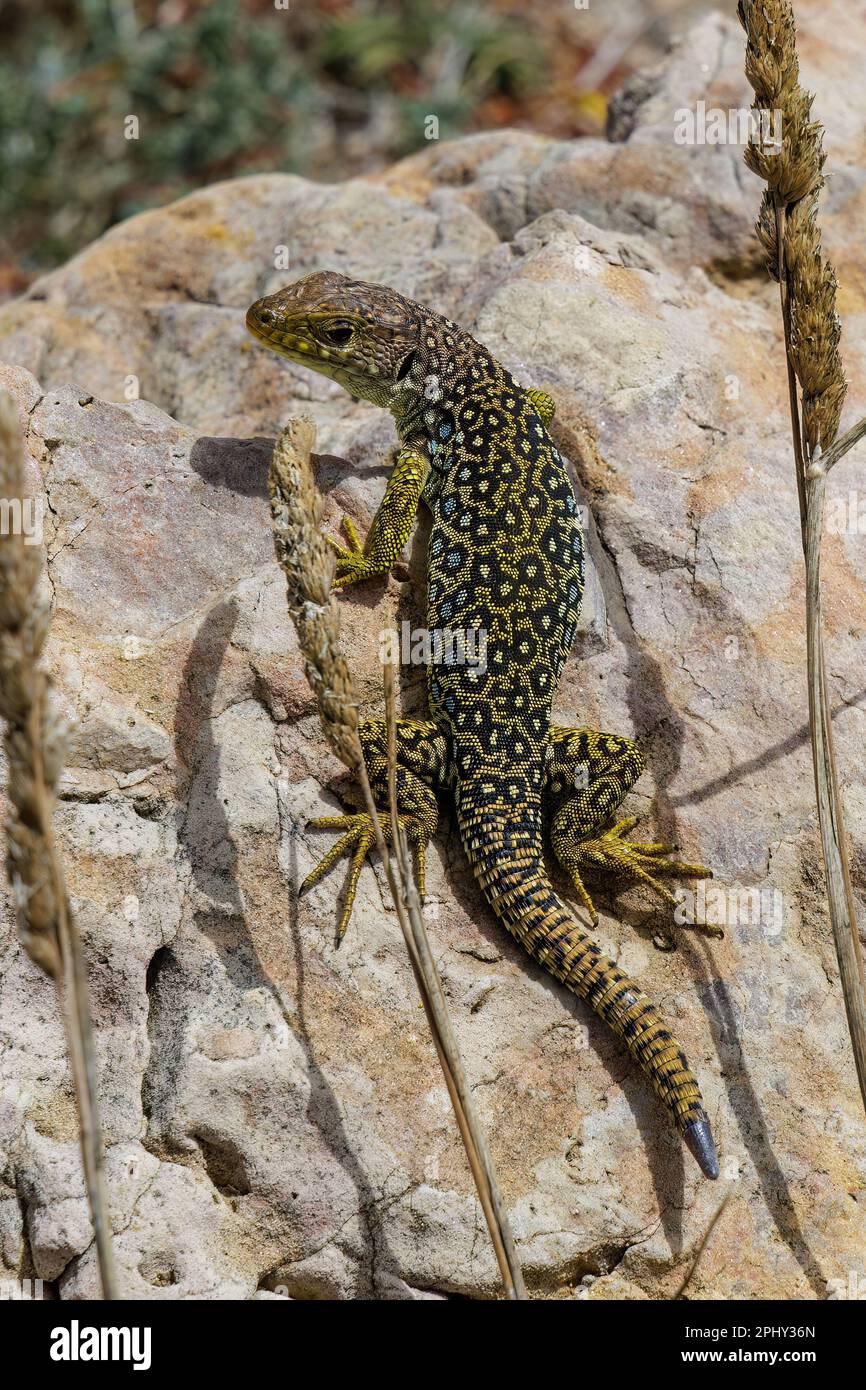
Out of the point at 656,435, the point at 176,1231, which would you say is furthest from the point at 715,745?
the point at 176,1231

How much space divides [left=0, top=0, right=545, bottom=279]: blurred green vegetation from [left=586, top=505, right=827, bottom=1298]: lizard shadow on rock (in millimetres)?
8200

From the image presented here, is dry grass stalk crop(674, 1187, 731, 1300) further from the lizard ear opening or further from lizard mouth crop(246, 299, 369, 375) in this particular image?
lizard mouth crop(246, 299, 369, 375)

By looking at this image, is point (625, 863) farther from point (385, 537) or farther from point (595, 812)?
point (385, 537)

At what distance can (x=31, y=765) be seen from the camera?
10.4ft

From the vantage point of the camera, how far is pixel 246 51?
13.7m

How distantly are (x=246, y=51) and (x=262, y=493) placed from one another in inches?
382

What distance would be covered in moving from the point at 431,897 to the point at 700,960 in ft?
4.04

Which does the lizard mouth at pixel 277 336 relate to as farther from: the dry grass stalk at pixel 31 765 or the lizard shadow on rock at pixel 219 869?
the dry grass stalk at pixel 31 765

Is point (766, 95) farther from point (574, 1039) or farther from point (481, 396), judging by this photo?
point (574, 1039)

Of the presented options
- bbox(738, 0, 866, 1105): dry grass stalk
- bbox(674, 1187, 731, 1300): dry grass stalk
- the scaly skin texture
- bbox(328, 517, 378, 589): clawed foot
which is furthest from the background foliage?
bbox(674, 1187, 731, 1300): dry grass stalk

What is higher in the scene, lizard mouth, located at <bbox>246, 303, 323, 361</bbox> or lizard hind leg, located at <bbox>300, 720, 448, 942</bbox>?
Result: lizard mouth, located at <bbox>246, 303, 323, 361</bbox>

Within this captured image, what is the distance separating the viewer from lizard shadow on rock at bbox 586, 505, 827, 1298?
16.4 ft

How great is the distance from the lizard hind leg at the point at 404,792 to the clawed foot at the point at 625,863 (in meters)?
0.69

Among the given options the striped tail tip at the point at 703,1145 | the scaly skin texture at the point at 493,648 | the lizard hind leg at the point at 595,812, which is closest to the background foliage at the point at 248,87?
the scaly skin texture at the point at 493,648
